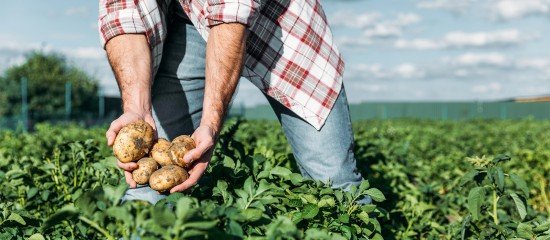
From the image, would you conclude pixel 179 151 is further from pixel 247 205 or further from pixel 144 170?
pixel 247 205

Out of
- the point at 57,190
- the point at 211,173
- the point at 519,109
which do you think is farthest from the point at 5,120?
the point at 519,109

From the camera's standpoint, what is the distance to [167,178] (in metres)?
2.33

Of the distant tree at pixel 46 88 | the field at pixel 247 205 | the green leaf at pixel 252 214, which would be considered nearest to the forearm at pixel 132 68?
the field at pixel 247 205

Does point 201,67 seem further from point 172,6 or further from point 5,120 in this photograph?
point 5,120

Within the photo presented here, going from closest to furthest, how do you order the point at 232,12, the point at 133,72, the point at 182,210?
1. the point at 182,210
2. the point at 232,12
3. the point at 133,72

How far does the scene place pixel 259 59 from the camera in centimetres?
325

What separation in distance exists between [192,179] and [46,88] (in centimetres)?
3148

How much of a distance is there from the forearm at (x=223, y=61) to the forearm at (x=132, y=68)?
0.93 feet

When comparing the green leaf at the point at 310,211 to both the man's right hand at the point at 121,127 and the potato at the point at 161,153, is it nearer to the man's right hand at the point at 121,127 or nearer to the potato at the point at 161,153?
the potato at the point at 161,153

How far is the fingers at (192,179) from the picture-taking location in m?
2.36

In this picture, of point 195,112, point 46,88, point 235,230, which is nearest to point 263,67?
point 195,112

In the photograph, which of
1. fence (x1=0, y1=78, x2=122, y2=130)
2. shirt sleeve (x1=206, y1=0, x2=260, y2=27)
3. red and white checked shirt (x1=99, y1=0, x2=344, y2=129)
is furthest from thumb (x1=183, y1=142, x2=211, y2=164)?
fence (x1=0, y1=78, x2=122, y2=130)

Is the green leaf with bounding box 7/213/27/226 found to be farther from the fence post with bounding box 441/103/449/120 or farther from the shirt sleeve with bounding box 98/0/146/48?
the fence post with bounding box 441/103/449/120

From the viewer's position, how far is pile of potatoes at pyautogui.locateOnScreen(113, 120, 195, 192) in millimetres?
2350
